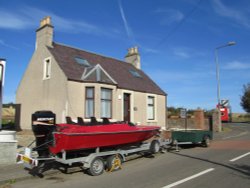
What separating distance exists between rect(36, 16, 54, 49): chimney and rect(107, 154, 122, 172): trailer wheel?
13480 millimetres

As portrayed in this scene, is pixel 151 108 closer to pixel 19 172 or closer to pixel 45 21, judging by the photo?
pixel 45 21

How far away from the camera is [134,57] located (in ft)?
96.9

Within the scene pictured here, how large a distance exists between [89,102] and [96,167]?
10.5 metres

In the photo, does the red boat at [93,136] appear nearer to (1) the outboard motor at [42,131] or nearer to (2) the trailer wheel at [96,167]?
(1) the outboard motor at [42,131]

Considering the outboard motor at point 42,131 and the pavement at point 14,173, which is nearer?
the pavement at point 14,173

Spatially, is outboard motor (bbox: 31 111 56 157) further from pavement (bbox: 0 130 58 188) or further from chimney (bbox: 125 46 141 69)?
chimney (bbox: 125 46 141 69)

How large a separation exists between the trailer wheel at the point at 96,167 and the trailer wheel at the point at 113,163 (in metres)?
0.32

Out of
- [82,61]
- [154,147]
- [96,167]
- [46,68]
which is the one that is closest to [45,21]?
[46,68]

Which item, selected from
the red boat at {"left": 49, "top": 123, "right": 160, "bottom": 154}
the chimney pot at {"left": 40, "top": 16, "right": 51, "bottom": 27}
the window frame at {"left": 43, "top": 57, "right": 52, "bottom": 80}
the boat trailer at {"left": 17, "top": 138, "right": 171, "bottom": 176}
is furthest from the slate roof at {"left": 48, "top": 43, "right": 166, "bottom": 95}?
the boat trailer at {"left": 17, "top": 138, "right": 171, "bottom": 176}

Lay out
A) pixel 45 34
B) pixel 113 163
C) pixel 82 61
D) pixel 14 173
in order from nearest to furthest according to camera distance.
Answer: pixel 14 173 → pixel 113 163 → pixel 45 34 → pixel 82 61

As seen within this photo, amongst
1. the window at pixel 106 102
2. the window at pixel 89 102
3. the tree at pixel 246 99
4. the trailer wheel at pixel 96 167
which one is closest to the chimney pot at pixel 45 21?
the window at pixel 89 102

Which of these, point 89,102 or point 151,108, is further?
point 151,108

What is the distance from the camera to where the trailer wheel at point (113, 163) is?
9406mm

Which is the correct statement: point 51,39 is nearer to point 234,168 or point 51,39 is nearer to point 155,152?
point 155,152
